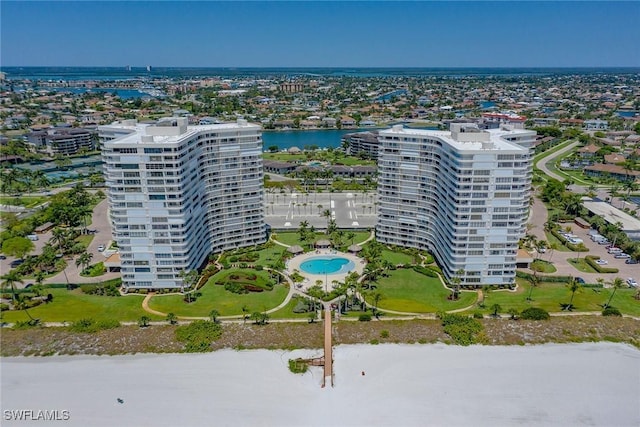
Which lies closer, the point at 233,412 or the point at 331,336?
the point at 233,412

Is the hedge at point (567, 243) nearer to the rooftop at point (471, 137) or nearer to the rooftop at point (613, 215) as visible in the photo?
the rooftop at point (613, 215)

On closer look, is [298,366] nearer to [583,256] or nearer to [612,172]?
[583,256]

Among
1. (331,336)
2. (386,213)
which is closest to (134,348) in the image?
(331,336)

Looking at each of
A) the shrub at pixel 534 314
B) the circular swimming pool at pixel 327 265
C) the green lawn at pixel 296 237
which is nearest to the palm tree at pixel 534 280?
the shrub at pixel 534 314

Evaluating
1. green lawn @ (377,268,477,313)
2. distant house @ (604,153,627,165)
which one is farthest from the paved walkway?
distant house @ (604,153,627,165)

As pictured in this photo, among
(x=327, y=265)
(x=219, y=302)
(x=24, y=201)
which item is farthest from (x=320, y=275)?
(x=24, y=201)

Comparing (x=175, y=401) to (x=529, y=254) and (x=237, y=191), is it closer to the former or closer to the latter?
(x=237, y=191)
